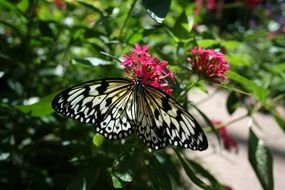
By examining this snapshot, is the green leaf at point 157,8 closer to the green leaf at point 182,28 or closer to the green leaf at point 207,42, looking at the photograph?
the green leaf at point 182,28

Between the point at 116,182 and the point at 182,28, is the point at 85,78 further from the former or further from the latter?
the point at 116,182

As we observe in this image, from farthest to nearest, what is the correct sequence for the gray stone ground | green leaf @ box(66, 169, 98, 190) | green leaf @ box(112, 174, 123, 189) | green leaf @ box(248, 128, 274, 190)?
1. the gray stone ground
2. green leaf @ box(248, 128, 274, 190)
3. green leaf @ box(66, 169, 98, 190)
4. green leaf @ box(112, 174, 123, 189)

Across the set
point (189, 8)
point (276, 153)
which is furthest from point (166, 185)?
point (276, 153)

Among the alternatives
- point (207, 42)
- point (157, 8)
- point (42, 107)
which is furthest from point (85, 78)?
point (157, 8)

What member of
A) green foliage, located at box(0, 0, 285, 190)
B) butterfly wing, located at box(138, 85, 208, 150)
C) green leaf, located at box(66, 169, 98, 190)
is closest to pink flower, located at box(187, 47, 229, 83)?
green foliage, located at box(0, 0, 285, 190)

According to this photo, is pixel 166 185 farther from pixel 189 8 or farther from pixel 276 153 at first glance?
pixel 276 153

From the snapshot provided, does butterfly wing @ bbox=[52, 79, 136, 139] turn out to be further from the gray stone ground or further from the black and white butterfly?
the gray stone ground
